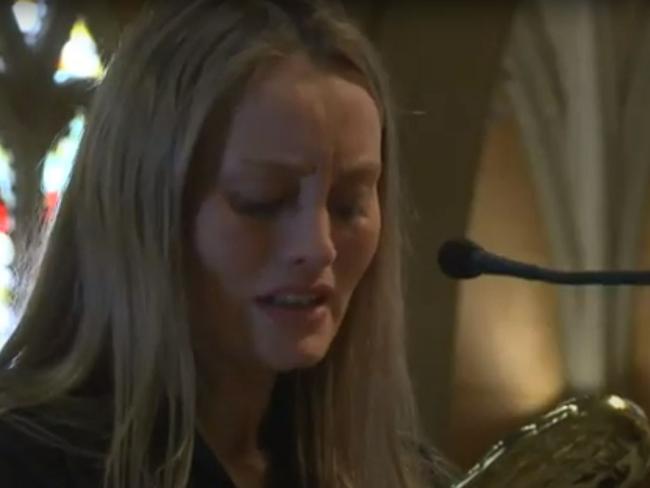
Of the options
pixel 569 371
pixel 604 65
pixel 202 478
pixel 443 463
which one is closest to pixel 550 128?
pixel 604 65

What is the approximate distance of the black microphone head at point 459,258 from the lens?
691 millimetres

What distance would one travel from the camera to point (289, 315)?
681 millimetres

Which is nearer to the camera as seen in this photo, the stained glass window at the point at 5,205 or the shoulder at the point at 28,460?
the shoulder at the point at 28,460

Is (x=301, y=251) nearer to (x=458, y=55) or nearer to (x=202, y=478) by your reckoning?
(x=202, y=478)

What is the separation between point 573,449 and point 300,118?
0.68ft

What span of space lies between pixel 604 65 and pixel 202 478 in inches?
91.9

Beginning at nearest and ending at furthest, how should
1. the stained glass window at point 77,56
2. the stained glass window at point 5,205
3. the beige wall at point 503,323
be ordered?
the stained glass window at point 5,205 < the stained glass window at point 77,56 < the beige wall at point 503,323

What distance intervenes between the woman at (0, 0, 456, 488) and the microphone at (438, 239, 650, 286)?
0.16 feet

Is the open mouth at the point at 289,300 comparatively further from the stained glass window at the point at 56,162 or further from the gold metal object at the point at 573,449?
the stained glass window at the point at 56,162

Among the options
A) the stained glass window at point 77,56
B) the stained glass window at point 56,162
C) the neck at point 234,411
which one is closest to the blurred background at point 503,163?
the stained glass window at point 77,56

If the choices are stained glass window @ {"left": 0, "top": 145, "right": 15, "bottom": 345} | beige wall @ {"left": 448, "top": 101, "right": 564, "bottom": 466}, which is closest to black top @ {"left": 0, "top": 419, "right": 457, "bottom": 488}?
stained glass window @ {"left": 0, "top": 145, "right": 15, "bottom": 345}

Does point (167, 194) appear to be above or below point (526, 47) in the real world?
below

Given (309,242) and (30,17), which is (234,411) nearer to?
(309,242)

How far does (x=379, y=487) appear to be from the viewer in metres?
0.82
